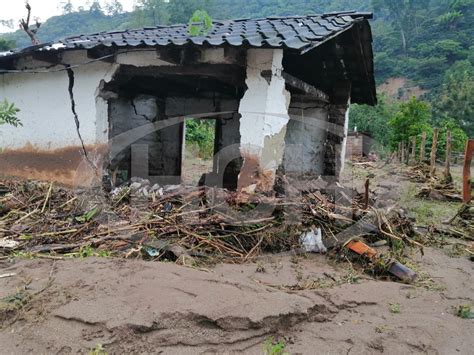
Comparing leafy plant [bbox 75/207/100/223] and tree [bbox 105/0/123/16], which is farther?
tree [bbox 105/0/123/16]

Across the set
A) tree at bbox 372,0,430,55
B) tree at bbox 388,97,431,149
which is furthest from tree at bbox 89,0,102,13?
tree at bbox 388,97,431,149

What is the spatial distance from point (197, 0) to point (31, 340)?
5054 cm

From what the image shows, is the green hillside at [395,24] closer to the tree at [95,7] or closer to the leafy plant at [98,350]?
the tree at [95,7]

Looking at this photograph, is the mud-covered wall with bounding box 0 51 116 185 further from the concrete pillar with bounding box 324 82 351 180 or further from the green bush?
Result: the green bush

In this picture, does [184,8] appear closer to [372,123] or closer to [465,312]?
[372,123]

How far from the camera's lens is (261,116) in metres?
4.77

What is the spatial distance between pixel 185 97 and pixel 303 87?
2.99m

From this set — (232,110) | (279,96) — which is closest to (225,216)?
(279,96)

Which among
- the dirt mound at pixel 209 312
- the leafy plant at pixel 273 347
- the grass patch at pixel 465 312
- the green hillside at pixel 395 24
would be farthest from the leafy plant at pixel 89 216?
the green hillside at pixel 395 24

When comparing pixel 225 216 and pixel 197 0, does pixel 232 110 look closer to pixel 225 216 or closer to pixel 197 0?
pixel 225 216

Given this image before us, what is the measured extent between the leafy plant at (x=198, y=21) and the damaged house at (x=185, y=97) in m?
0.12

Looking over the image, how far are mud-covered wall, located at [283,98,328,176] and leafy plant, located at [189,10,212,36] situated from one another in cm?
327

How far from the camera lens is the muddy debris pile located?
3842 millimetres

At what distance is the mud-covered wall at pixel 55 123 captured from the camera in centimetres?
573
